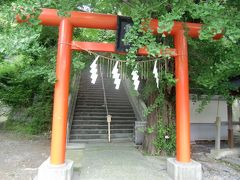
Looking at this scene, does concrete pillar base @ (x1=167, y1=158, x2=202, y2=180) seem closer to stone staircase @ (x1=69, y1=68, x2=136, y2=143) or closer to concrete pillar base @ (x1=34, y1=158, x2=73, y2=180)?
concrete pillar base @ (x1=34, y1=158, x2=73, y2=180)

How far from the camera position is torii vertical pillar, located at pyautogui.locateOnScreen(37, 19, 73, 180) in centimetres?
557

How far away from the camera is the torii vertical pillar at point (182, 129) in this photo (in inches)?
240

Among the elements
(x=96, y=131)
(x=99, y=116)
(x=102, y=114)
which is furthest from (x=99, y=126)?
(x=102, y=114)

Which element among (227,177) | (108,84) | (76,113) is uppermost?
(108,84)

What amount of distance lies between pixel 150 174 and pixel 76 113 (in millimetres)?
6409

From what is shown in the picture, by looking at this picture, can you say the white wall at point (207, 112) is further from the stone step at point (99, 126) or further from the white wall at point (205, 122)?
the stone step at point (99, 126)

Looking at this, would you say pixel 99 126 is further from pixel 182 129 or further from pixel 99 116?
pixel 182 129

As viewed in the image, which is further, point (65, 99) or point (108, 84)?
point (108, 84)

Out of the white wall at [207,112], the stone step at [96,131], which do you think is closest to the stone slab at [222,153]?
the white wall at [207,112]

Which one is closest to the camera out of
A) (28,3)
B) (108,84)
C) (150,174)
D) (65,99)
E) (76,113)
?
(28,3)

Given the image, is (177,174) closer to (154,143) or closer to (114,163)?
(114,163)

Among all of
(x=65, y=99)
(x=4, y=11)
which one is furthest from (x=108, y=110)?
(x=4, y=11)

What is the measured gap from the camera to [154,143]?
8742 millimetres

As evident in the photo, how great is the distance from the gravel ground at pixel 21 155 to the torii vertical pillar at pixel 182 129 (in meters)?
3.76
